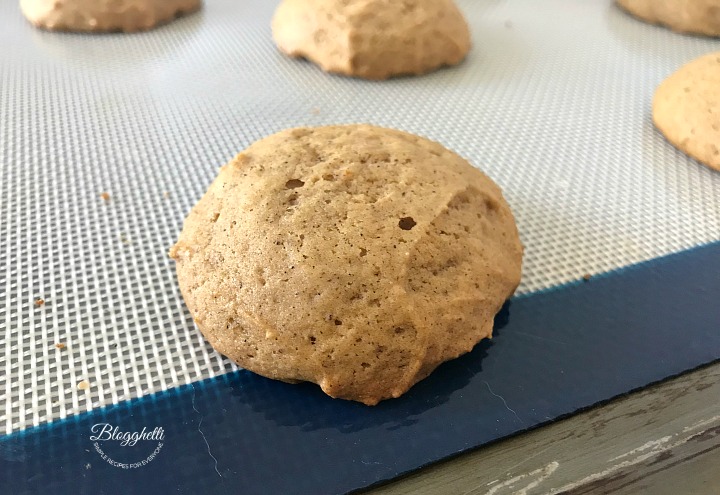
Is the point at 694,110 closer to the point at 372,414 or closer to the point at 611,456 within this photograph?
Result: the point at 611,456

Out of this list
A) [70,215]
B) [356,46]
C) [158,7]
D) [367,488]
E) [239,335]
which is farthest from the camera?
[158,7]

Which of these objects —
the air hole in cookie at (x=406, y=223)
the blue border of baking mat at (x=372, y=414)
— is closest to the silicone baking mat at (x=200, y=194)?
the blue border of baking mat at (x=372, y=414)

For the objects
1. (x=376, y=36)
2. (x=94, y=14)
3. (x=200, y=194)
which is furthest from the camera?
(x=94, y=14)

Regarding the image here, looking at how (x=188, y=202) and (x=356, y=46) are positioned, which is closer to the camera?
(x=188, y=202)

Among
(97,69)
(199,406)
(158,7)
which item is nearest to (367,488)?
(199,406)

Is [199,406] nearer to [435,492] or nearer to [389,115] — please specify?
[435,492]

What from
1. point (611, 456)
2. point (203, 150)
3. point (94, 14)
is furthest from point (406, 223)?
point (94, 14)
